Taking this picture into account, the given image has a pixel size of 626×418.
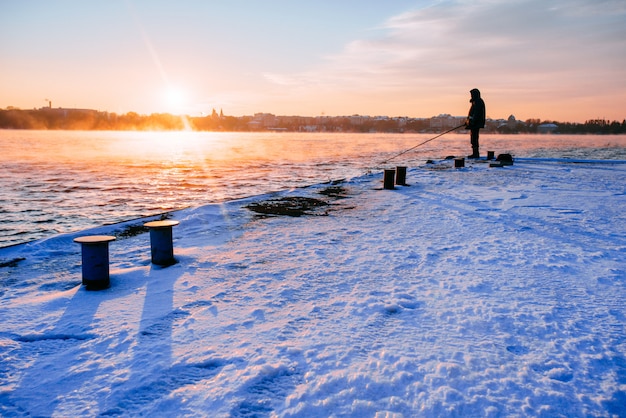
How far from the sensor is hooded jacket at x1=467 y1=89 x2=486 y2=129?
743 inches

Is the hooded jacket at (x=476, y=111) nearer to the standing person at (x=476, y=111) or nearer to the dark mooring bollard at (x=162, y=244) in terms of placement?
the standing person at (x=476, y=111)

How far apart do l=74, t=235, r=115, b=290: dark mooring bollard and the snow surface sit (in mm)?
122

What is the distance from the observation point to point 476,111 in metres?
19.0

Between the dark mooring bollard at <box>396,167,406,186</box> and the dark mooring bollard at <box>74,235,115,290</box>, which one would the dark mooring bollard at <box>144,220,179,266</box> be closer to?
the dark mooring bollard at <box>74,235,115,290</box>

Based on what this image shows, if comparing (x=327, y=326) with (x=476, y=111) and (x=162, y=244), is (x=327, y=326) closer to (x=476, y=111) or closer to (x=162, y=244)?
(x=162, y=244)

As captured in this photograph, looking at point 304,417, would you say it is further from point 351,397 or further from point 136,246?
point 136,246

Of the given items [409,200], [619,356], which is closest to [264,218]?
[409,200]

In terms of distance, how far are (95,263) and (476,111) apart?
1826 centimetres

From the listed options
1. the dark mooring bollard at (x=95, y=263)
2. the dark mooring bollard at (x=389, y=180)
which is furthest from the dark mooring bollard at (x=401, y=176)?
the dark mooring bollard at (x=95, y=263)

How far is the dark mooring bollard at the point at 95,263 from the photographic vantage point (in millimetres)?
4242

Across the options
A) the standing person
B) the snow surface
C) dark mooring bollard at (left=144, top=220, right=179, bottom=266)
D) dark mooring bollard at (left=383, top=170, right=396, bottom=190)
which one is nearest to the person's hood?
the standing person

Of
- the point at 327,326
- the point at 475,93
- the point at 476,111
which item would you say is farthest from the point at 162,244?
the point at 475,93

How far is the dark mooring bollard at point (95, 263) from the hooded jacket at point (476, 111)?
1770 centimetres

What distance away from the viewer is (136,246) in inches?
242
